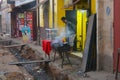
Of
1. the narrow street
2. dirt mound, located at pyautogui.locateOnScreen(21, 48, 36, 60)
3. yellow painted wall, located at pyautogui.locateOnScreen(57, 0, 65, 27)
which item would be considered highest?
yellow painted wall, located at pyautogui.locateOnScreen(57, 0, 65, 27)

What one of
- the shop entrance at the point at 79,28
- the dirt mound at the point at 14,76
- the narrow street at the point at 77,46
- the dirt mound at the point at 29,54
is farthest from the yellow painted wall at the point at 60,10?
the dirt mound at the point at 14,76

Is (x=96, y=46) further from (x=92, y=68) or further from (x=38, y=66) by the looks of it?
(x=38, y=66)

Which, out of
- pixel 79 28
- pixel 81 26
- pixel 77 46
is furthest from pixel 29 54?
pixel 81 26

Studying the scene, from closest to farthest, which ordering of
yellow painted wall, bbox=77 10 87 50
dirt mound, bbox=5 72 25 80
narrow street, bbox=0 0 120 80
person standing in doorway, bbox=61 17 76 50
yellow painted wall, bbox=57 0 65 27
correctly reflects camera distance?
narrow street, bbox=0 0 120 80 → dirt mound, bbox=5 72 25 80 → yellow painted wall, bbox=77 10 87 50 → person standing in doorway, bbox=61 17 76 50 → yellow painted wall, bbox=57 0 65 27

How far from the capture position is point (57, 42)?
43.2 feet

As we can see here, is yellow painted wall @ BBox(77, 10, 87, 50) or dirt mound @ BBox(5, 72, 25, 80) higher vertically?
yellow painted wall @ BBox(77, 10, 87, 50)

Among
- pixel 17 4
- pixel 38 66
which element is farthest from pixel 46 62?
pixel 17 4

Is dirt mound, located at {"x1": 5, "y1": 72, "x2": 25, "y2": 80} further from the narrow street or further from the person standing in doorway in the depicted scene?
the person standing in doorway

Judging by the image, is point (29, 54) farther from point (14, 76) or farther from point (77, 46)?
point (14, 76)

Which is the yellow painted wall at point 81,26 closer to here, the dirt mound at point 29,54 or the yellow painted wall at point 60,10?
the yellow painted wall at point 60,10

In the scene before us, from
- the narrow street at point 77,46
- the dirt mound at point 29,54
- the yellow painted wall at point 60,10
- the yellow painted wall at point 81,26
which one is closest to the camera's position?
the narrow street at point 77,46

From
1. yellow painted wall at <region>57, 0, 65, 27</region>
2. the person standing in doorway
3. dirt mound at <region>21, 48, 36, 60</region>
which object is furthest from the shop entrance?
dirt mound at <region>21, 48, 36, 60</region>

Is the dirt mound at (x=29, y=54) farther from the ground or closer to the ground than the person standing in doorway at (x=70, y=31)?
closer to the ground

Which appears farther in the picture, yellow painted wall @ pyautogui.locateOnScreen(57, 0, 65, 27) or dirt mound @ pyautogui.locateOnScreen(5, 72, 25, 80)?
yellow painted wall @ pyautogui.locateOnScreen(57, 0, 65, 27)
